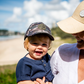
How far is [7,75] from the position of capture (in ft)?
13.8

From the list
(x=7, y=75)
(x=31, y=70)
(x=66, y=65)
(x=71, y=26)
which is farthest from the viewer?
(x=7, y=75)

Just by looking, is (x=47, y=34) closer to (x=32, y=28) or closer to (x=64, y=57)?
(x=32, y=28)

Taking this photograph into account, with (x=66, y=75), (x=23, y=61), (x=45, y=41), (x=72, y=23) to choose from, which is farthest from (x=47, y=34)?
(x=66, y=75)

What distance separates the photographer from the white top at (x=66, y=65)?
1.68 metres

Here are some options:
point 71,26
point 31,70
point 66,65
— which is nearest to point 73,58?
point 66,65

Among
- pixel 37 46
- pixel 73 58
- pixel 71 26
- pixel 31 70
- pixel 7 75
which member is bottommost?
pixel 7 75

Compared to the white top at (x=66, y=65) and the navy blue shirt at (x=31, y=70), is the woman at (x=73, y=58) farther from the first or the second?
the navy blue shirt at (x=31, y=70)

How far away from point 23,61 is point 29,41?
1.15ft

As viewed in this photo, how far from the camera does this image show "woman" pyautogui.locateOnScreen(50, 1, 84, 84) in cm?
164

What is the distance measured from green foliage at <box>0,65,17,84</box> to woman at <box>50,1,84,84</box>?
249 cm

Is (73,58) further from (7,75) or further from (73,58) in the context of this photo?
(7,75)

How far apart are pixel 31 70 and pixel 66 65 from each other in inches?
22.8

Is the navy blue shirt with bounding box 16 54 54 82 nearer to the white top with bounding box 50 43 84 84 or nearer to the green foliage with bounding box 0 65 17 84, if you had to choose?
the white top with bounding box 50 43 84 84

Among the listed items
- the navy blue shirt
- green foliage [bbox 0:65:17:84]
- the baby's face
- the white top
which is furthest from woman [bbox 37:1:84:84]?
green foliage [bbox 0:65:17:84]
